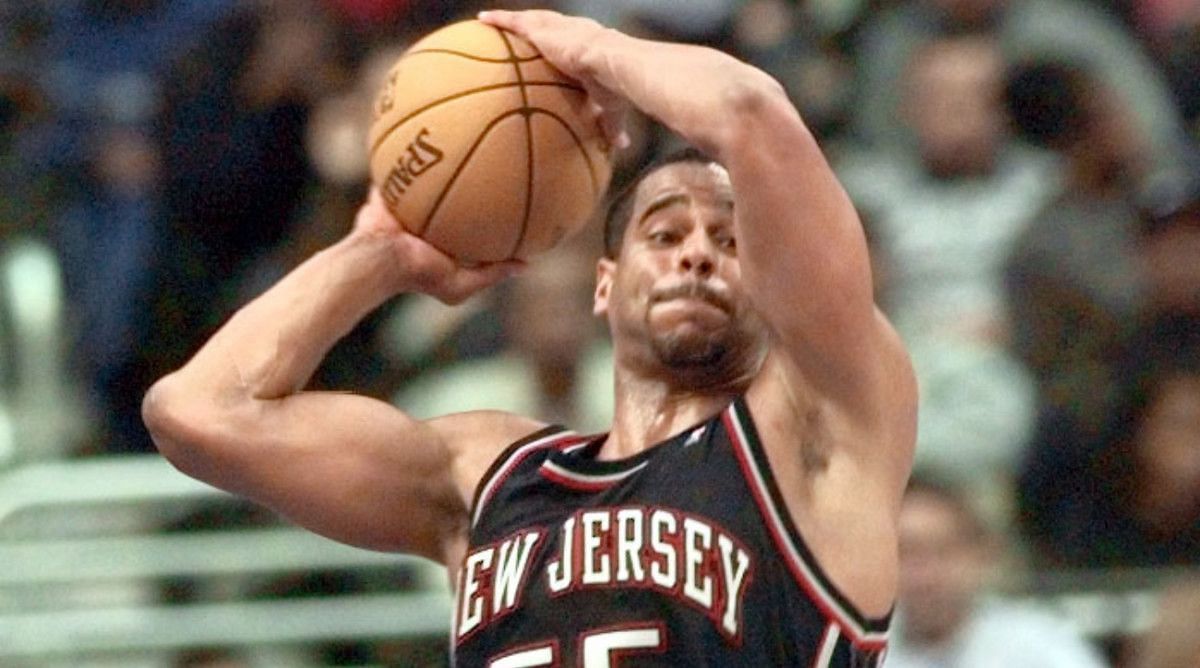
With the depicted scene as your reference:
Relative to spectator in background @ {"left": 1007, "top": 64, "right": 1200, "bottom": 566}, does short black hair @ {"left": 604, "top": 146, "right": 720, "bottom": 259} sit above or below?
above

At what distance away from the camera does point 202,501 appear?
792 cm

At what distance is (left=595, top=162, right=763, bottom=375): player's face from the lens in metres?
5.09

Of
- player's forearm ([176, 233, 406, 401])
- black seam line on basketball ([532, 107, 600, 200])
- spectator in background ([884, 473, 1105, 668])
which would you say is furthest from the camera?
spectator in background ([884, 473, 1105, 668])

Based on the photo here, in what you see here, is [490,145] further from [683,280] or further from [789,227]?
[789,227]

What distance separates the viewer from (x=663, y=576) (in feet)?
15.6

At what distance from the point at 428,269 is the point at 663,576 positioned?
1023 mm

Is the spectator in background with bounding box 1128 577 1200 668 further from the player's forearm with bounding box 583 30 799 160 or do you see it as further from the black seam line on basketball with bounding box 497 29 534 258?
the player's forearm with bounding box 583 30 799 160

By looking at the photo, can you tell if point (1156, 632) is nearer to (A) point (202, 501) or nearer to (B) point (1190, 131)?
(B) point (1190, 131)

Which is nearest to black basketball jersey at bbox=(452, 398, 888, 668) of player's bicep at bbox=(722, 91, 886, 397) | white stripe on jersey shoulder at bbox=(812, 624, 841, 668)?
white stripe on jersey shoulder at bbox=(812, 624, 841, 668)

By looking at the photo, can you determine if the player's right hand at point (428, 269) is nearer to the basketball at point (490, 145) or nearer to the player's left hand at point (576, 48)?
the basketball at point (490, 145)

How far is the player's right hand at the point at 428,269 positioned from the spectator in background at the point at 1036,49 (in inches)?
127

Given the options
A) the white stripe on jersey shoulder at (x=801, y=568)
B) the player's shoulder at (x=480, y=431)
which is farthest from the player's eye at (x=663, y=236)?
the white stripe on jersey shoulder at (x=801, y=568)

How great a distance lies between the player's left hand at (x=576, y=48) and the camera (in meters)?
5.00


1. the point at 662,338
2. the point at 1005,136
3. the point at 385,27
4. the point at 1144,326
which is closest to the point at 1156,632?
the point at 1144,326
